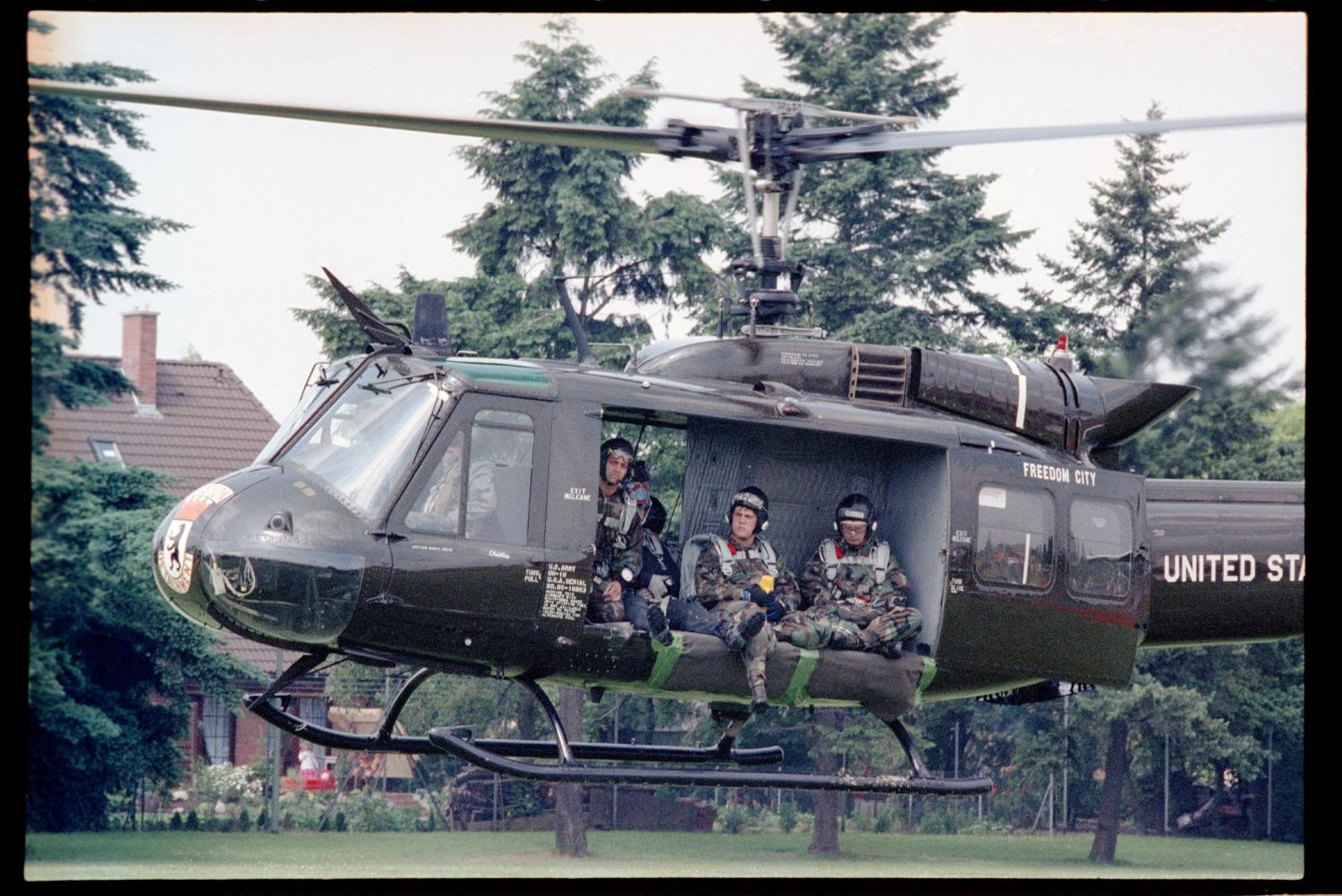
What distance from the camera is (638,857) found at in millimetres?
25203

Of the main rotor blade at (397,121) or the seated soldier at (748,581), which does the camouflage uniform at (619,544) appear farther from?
the main rotor blade at (397,121)

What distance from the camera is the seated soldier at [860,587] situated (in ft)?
33.8

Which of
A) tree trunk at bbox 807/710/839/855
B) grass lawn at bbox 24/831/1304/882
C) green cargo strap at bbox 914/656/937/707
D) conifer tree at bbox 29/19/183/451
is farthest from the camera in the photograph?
tree trunk at bbox 807/710/839/855

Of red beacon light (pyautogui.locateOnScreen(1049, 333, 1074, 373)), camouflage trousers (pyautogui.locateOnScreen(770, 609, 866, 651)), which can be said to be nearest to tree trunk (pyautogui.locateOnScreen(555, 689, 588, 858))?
red beacon light (pyautogui.locateOnScreen(1049, 333, 1074, 373))

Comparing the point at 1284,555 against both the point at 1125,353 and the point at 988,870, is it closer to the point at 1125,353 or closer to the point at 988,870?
the point at 1125,353

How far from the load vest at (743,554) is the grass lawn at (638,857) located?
1198cm

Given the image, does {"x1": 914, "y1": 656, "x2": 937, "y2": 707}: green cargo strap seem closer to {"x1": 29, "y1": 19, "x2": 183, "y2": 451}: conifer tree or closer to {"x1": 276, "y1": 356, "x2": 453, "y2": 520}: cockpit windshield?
{"x1": 276, "y1": 356, "x2": 453, "y2": 520}: cockpit windshield

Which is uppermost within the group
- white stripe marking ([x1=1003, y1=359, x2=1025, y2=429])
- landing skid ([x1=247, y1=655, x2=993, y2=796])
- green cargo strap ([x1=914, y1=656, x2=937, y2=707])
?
white stripe marking ([x1=1003, y1=359, x2=1025, y2=429])

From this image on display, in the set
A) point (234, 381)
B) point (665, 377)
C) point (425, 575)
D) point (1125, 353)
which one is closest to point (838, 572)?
point (665, 377)

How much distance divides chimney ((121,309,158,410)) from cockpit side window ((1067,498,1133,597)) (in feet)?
57.5

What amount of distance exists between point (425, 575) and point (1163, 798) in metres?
20.9

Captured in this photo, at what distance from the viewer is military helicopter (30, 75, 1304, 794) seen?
9211 mm

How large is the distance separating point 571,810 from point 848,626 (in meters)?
16.5

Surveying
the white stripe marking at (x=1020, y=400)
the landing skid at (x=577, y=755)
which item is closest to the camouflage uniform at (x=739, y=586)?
the landing skid at (x=577, y=755)
